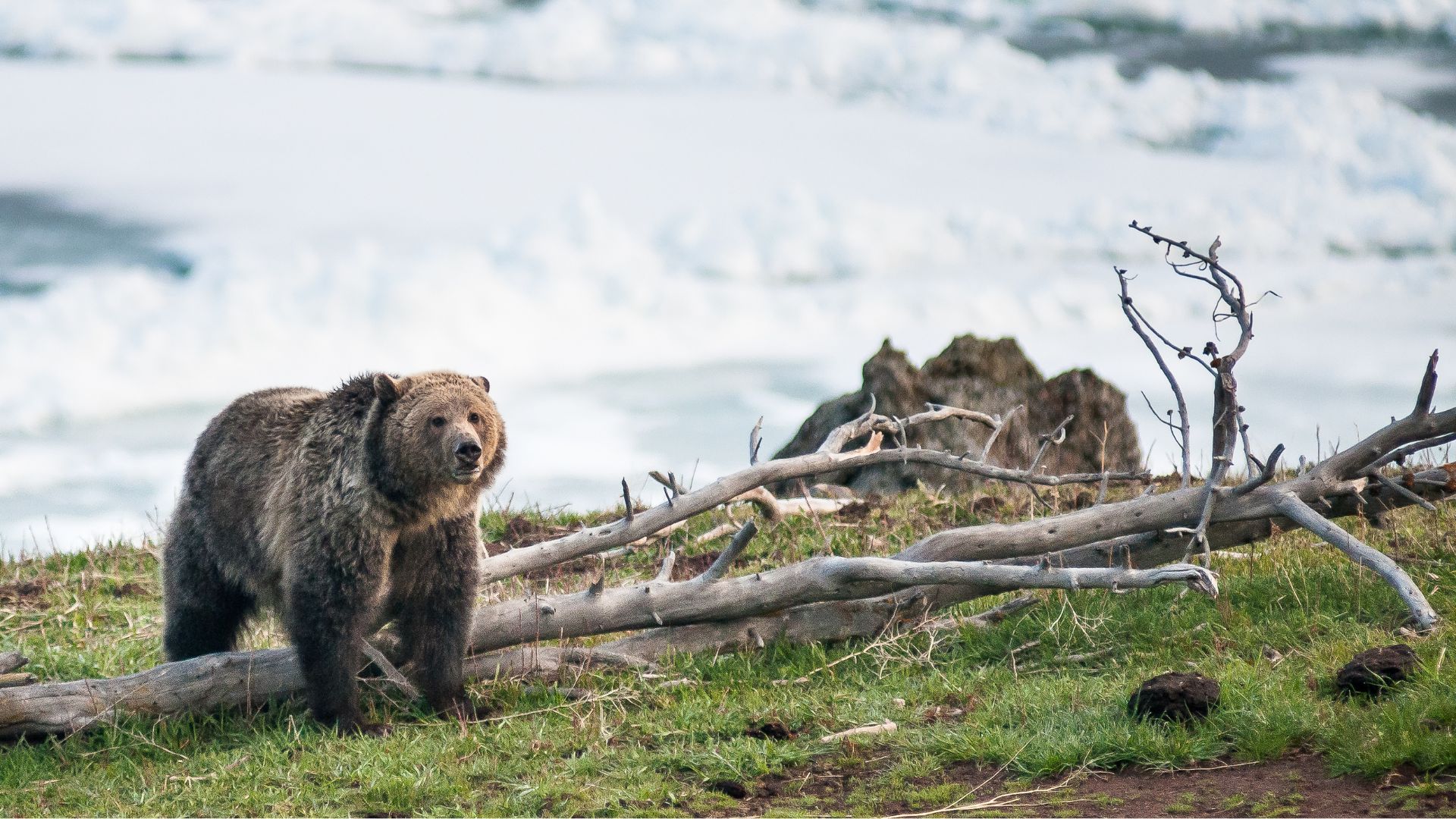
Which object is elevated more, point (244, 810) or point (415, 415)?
point (415, 415)

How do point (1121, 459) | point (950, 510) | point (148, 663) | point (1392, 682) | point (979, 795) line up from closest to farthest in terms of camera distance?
point (979, 795) → point (1392, 682) → point (148, 663) → point (950, 510) → point (1121, 459)

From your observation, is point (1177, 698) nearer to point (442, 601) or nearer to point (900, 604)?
point (900, 604)

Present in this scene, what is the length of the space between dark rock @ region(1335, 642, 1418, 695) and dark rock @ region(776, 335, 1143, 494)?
6.74 meters

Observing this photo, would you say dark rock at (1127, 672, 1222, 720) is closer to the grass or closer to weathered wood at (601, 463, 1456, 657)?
the grass

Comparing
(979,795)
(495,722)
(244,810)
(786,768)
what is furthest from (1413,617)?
(244,810)

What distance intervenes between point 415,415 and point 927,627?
2966 millimetres

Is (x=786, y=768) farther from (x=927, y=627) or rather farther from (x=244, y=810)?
(x=244, y=810)

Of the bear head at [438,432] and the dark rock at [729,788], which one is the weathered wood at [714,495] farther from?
the dark rock at [729,788]

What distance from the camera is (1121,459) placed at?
41.5ft

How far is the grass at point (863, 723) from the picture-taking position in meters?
5.06

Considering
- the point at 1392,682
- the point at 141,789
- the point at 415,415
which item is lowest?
the point at 141,789

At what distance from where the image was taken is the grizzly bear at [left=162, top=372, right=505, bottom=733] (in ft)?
21.0

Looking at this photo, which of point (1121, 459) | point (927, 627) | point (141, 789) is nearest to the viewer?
point (141, 789)

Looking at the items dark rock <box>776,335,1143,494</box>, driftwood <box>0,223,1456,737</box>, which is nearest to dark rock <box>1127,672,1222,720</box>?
driftwood <box>0,223,1456,737</box>
